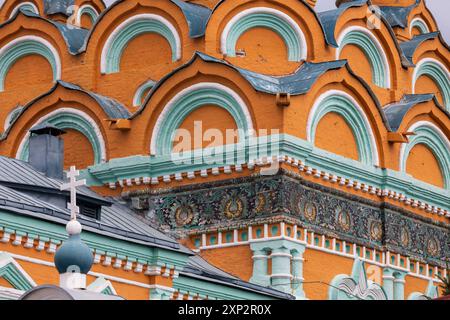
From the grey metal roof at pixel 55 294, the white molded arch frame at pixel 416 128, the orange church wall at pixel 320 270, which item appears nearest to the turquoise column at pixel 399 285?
the orange church wall at pixel 320 270

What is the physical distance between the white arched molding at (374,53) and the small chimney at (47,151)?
231 inches

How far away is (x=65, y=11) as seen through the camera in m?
31.2

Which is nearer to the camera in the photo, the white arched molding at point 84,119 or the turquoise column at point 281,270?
the turquoise column at point 281,270

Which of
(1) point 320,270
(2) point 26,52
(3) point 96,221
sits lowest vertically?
(3) point 96,221

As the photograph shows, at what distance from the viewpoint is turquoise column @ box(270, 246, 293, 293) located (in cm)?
2466

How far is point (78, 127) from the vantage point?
27359 millimetres

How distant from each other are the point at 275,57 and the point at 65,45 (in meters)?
3.93

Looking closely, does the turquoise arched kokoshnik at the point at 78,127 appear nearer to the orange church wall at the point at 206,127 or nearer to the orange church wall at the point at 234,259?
the orange church wall at the point at 206,127

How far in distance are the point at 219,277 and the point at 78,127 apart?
513 cm

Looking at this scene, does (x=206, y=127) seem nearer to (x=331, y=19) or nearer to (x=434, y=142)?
(x=331, y=19)

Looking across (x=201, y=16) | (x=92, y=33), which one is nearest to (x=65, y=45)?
(x=92, y=33)

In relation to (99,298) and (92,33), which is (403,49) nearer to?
(92,33)

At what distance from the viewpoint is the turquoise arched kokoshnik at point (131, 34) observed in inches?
1080

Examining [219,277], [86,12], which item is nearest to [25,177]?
[219,277]
